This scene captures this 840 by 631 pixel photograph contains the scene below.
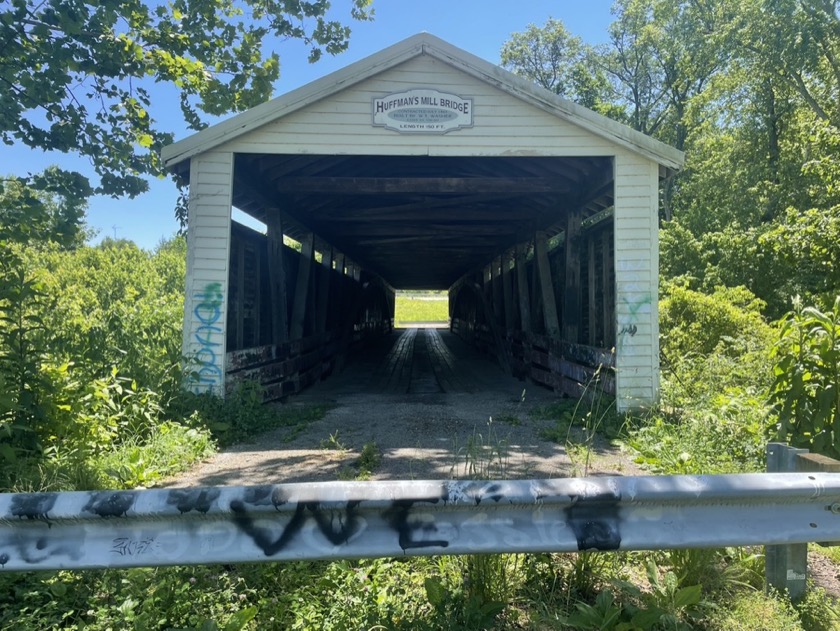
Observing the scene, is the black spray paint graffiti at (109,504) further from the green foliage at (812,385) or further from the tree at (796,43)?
the tree at (796,43)

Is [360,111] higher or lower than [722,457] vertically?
higher

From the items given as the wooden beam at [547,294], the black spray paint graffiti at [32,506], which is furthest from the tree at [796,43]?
the black spray paint graffiti at [32,506]

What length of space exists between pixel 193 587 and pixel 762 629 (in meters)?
2.65

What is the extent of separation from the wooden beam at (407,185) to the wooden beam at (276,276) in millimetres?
613

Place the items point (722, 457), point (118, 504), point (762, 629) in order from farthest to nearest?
point (722, 457) < point (762, 629) < point (118, 504)

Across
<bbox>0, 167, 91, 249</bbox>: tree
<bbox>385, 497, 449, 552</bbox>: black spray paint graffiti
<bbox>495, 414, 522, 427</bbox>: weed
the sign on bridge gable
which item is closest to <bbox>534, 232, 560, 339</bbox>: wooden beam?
<bbox>495, 414, 522, 427</bbox>: weed

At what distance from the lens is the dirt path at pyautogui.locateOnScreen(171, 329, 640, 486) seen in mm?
4691

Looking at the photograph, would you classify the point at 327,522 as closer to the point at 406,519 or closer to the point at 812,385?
the point at 406,519

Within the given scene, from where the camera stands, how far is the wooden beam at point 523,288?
41.0 feet

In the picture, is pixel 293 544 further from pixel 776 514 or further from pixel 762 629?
pixel 762 629

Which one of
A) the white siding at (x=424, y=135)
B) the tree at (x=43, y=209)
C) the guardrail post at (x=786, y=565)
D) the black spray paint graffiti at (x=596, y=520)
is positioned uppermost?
the white siding at (x=424, y=135)

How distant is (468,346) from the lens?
23.1 m

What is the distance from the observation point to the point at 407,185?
9.34 m

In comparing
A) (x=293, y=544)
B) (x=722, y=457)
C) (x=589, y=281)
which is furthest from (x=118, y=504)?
(x=589, y=281)
